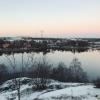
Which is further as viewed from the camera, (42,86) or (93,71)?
(93,71)

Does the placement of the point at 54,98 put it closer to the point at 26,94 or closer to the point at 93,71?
the point at 26,94

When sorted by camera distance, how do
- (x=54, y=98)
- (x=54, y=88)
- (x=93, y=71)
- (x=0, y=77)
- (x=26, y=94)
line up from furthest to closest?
(x=93, y=71), (x=0, y=77), (x=54, y=88), (x=26, y=94), (x=54, y=98)

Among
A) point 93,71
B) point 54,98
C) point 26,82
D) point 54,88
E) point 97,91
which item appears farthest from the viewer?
point 93,71

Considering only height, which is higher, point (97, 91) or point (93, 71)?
point (97, 91)

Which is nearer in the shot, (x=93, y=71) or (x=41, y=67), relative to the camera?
(x=41, y=67)

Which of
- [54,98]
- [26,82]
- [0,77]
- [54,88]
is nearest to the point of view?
[54,98]

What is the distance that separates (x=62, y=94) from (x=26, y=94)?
2.71 meters

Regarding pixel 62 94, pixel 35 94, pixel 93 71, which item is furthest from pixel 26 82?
pixel 93 71

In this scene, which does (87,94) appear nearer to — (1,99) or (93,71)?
(1,99)

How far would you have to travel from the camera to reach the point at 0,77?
31578 millimetres

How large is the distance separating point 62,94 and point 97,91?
218 cm

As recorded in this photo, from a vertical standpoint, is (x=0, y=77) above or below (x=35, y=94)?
below

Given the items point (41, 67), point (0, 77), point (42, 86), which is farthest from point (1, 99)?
point (0, 77)

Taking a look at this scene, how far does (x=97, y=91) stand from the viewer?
47.1 ft
